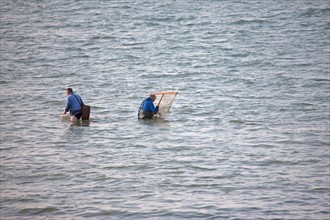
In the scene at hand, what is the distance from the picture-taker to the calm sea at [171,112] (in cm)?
1803

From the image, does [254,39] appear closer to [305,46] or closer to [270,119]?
[305,46]

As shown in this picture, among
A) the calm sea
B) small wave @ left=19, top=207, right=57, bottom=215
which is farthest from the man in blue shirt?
small wave @ left=19, top=207, right=57, bottom=215

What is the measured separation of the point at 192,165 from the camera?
21344 millimetres

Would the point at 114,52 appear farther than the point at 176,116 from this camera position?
Yes

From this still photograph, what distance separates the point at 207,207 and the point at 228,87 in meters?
19.9

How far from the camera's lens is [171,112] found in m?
30.3

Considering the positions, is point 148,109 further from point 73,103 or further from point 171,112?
point 171,112

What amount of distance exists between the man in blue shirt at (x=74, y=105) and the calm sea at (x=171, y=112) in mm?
462

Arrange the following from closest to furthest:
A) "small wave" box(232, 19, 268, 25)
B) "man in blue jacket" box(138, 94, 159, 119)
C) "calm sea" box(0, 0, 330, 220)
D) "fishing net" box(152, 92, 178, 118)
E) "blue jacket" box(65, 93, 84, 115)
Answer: "calm sea" box(0, 0, 330, 220) → "blue jacket" box(65, 93, 84, 115) → "man in blue jacket" box(138, 94, 159, 119) → "fishing net" box(152, 92, 178, 118) → "small wave" box(232, 19, 268, 25)

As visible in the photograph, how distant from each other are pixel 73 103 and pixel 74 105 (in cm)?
11

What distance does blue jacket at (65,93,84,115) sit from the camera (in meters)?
26.8

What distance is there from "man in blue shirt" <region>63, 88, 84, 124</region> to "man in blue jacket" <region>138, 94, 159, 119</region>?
2.12m

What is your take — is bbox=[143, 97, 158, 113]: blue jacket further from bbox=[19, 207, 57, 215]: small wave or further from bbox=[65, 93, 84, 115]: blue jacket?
bbox=[19, 207, 57, 215]: small wave

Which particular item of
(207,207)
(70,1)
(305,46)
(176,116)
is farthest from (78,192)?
(70,1)
